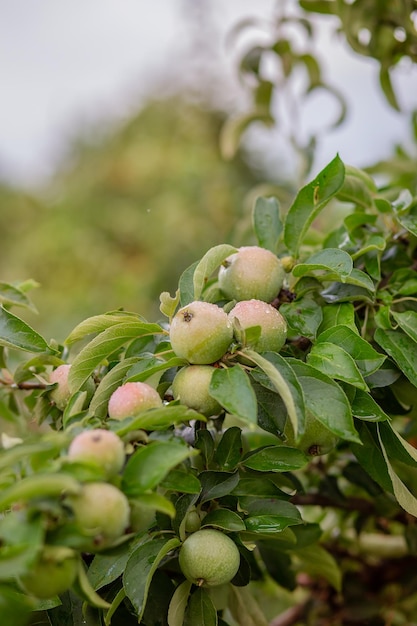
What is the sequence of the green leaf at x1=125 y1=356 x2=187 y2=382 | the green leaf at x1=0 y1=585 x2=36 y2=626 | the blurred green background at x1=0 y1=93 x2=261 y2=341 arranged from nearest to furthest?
the green leaf at x1=0 y1=585 x2=36 y2=626, the green leaf at x1=125 y1=356 x2=187 y2=382, the blurred green background at x1=0 y1=93 x2=261 y2=341

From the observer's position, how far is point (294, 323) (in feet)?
1.48

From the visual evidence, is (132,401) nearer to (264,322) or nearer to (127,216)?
(264,322)

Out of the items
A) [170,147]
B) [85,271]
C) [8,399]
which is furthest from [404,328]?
[170,147]

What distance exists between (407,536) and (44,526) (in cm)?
42

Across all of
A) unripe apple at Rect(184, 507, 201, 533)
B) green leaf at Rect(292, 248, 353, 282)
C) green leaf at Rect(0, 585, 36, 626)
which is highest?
green leaf at Rect(292, 248, 353, 282)

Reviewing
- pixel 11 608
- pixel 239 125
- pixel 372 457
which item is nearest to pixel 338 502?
pixel 372 457

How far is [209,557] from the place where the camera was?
0.37m

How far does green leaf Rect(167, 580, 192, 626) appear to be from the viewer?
1.26 ft

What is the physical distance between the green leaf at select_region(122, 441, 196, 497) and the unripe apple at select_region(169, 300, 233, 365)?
0.08m

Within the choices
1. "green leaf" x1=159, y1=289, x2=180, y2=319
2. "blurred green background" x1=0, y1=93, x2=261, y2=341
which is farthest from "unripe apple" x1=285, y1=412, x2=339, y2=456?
"blurred green background" x1=0, y1=93, x2=261, y2=341

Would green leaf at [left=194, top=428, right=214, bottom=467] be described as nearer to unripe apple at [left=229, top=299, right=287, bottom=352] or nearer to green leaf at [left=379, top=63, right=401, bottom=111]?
unripe apple at [left=229, top=299, right=287, bottom=352]

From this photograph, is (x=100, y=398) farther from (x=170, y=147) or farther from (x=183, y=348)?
(x=170, y=147)

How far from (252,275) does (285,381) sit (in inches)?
4.5

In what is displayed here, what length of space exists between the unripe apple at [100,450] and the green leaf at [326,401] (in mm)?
118
